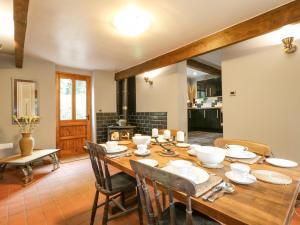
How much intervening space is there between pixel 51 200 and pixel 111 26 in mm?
2346

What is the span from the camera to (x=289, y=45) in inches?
83.7

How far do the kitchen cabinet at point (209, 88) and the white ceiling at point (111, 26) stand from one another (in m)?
3.65

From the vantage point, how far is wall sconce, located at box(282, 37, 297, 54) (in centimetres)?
211

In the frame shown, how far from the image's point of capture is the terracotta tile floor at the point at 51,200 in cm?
180

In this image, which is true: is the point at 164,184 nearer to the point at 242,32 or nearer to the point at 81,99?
the point at 242,32

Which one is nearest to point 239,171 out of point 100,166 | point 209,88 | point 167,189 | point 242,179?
point 242,179

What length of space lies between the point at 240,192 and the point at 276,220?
0.21 m

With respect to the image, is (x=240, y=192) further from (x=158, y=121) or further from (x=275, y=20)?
(x=158, y=121)

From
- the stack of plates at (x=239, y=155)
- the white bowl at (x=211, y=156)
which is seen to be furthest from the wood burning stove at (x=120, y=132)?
the white bowl at (x=211, y=156)

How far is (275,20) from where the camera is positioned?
6.05ft

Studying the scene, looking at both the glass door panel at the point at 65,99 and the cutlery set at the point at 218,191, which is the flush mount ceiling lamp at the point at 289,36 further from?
Result: the glass door panel at the point at 65,99

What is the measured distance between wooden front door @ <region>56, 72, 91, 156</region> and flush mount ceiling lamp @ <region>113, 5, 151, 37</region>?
2.64 m

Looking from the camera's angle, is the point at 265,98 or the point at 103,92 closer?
the point at 265,98

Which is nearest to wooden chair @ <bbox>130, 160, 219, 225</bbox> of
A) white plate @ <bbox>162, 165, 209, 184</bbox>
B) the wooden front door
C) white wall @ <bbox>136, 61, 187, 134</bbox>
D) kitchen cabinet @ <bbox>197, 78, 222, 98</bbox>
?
white plate @ <bbox>162, 165, 209, 184</bbox>
